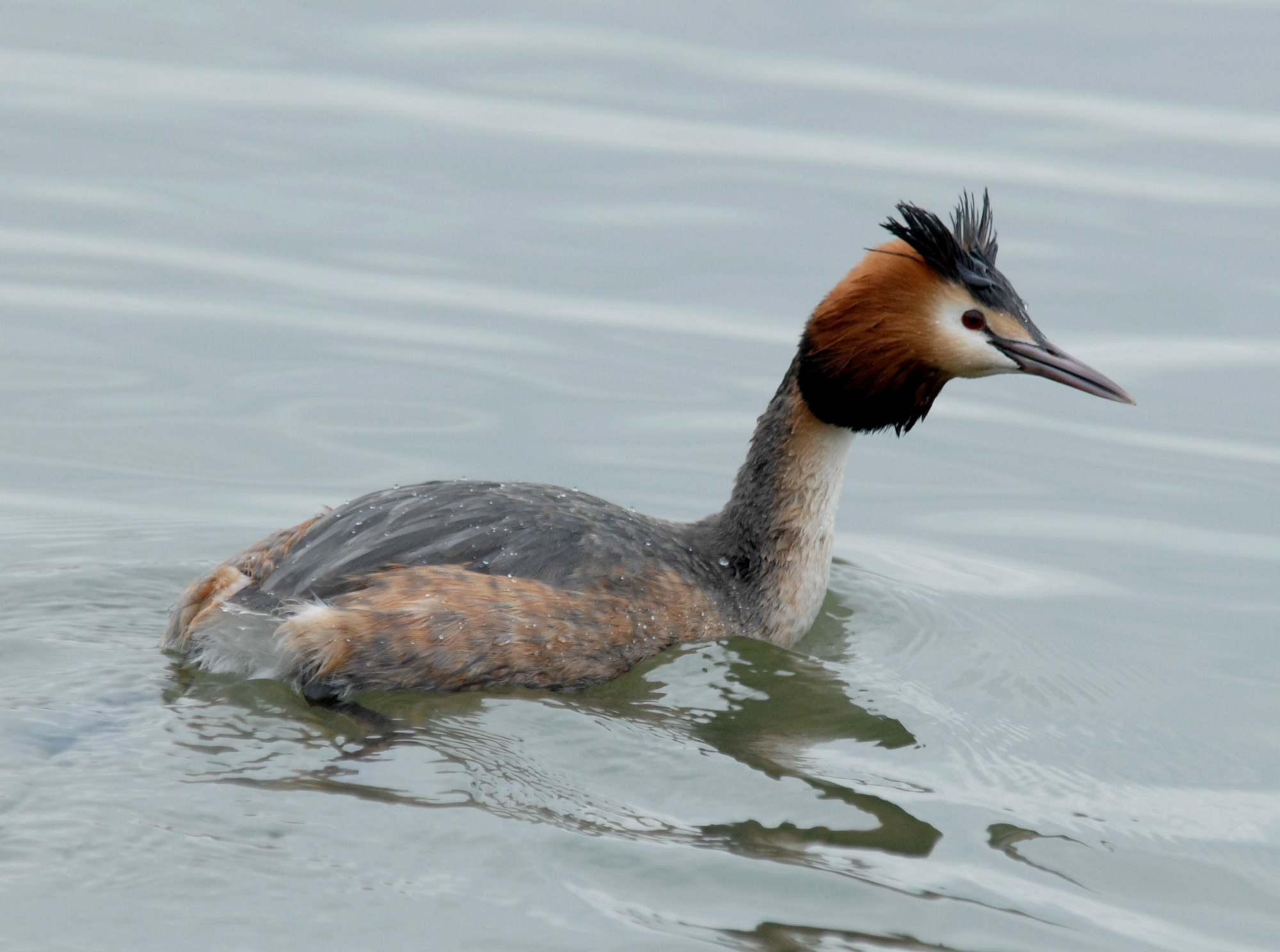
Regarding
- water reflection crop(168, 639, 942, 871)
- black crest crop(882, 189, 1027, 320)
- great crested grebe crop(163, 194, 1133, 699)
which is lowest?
water reflection crop(168, 639, 942, 871)

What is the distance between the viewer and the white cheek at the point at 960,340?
7301 millimetres

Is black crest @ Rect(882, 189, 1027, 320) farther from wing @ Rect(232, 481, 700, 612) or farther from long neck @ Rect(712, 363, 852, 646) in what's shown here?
wing @ Rect(232, 481, 700, 612)

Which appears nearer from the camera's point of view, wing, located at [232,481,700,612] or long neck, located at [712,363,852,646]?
wing, located at [232,481,700,612]

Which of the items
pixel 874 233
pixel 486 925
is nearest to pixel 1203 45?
pixel 874 233

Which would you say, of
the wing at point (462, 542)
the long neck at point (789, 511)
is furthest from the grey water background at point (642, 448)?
the wing at point (462, 542)

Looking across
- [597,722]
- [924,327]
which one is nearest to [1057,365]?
[924,327]

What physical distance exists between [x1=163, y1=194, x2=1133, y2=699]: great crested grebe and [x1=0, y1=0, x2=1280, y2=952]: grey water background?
16 centimetres

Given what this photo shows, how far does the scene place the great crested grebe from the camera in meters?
6.59

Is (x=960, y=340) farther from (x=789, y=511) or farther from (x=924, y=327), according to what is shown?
(x=789, y=511)

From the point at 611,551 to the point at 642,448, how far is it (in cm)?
282

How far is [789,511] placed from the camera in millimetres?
7645

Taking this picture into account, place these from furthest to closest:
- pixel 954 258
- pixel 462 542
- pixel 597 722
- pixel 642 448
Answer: pixel 642 448 < pixel 954 258 < pixel 462 542 < pixel 597 722

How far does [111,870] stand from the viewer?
5332mm

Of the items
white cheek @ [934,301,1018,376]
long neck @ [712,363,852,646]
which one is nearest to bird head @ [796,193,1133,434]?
white cheek @ [934,301,1018,376]
